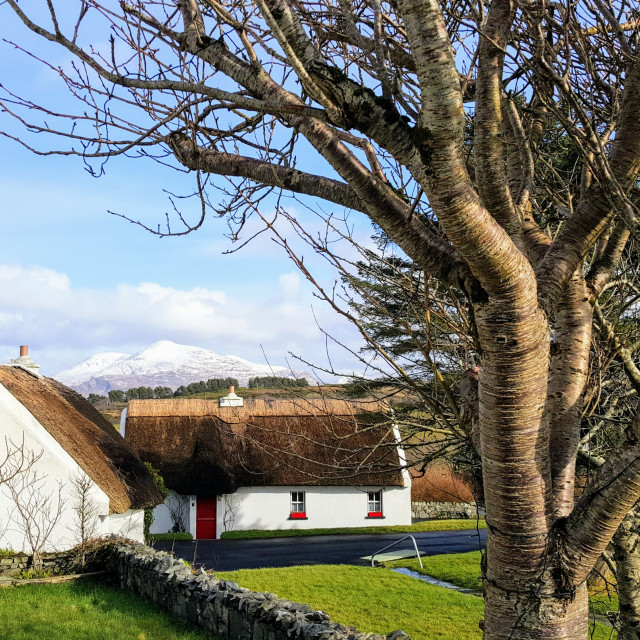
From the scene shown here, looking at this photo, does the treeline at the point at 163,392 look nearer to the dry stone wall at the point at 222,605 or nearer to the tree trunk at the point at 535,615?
the dry stone wall at the point at 222,605

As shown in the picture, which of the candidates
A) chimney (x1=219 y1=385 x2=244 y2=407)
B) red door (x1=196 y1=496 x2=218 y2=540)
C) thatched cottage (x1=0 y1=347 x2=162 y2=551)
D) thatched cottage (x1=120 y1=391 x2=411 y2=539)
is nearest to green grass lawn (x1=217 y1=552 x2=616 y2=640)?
thatched cottage (x1=0 y1=347 x2=162 y2=551)

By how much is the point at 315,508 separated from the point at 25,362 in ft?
45.3

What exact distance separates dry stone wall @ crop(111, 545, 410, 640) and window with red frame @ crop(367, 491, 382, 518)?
56.6 feet

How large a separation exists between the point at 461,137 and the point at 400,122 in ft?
1.09

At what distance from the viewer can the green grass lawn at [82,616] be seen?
8617 millimetres

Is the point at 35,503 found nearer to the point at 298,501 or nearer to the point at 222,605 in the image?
the point at 222,605

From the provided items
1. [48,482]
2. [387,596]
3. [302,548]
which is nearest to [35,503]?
[48,482]

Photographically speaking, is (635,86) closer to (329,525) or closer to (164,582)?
(164,582)

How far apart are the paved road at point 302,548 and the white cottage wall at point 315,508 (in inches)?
87.4

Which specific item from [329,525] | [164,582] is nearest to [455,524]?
[329,525]

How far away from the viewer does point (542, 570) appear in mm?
3223

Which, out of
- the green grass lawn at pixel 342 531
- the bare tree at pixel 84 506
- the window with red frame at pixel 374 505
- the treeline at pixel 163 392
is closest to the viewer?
the bare tree at pixel 84 506

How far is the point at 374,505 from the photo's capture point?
1137 inches

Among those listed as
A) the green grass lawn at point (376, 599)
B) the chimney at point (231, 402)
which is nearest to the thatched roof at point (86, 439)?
the green grass lawn at point (376, 599)
